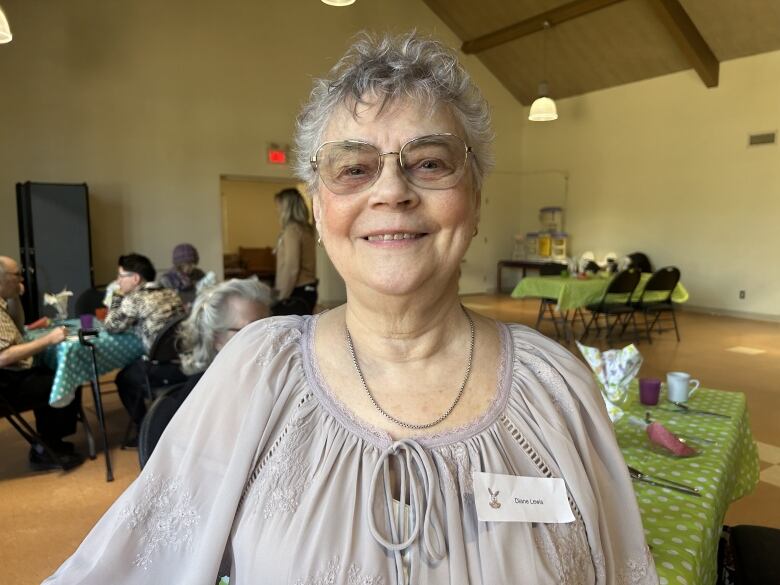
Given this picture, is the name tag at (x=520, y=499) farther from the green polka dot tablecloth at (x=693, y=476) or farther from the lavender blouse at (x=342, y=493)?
the green polka dot tablecloth at (x=693, y=476)

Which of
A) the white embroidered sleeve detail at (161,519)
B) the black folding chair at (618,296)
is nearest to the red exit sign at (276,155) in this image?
the black folding chair at (618,296)

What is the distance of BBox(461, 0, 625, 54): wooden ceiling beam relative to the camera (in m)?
8.48

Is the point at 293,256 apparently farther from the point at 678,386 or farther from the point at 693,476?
the point at 693,476

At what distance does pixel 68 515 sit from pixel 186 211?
6.23 meters

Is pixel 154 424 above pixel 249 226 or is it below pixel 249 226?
below

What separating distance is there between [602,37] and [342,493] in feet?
34.3

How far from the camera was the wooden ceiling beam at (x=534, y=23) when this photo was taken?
8.48 meters

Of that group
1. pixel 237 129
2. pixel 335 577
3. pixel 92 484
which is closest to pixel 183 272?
pixel 92 484

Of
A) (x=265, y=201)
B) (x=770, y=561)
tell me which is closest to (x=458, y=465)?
(x=770, y=561)

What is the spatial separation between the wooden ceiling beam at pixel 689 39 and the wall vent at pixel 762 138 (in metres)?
1.12

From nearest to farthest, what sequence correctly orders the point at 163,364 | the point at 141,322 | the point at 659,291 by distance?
the point at 163,364 → the point at 141,322 → the point at 659,291

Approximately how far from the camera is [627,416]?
1874 mm

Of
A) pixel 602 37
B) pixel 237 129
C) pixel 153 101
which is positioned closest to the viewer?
pixel 153 101

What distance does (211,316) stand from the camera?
2.58m
